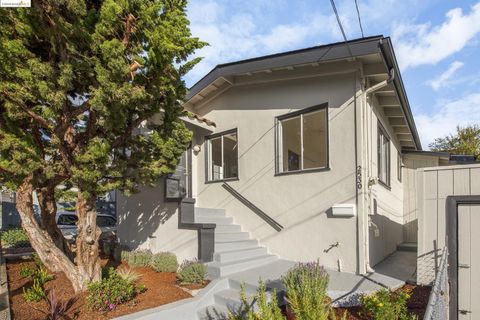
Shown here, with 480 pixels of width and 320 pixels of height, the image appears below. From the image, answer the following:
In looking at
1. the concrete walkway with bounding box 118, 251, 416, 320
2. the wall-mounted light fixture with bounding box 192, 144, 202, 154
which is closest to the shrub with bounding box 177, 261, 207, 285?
the concrete walkway with bounding box 118, 251, 416, 320

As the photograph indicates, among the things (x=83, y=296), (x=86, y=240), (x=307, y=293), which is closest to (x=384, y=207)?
(x=307, y=293)

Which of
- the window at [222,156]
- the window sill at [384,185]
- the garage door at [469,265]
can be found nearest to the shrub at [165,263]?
the window at [222,156]

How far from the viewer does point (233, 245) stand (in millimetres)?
6770

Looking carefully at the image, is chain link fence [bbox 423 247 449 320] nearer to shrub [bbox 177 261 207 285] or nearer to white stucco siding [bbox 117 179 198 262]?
shrub [bbox 177 261 207 285]

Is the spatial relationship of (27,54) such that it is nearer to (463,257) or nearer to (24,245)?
(463,257)

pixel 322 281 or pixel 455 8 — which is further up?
pixel 455 8

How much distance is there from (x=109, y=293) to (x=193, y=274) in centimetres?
144

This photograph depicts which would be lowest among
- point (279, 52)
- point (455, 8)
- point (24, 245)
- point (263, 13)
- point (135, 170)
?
point (24, 245)

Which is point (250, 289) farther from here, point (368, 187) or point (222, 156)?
point (222, 156)

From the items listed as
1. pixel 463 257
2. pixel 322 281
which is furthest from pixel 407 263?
pixel 322 281

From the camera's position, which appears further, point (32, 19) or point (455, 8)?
point (455, 8)

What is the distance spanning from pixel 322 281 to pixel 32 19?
4.87 metres

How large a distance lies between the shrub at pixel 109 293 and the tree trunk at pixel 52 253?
33 centimetres

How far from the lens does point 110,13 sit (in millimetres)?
3734
